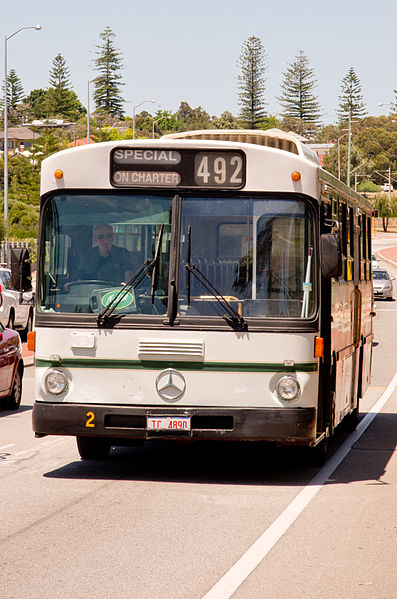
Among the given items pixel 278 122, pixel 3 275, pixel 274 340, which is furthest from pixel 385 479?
pixel 278 122

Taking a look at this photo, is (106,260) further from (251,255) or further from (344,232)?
(344,232)

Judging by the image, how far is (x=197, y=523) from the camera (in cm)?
820

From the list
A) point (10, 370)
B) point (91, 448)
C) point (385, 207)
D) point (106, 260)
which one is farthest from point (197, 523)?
point (385, 207)

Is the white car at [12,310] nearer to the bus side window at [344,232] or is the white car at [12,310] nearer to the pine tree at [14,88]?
the bus side window at [344,232]

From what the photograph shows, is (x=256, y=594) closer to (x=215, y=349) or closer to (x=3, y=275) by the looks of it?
(x=215, y=349)

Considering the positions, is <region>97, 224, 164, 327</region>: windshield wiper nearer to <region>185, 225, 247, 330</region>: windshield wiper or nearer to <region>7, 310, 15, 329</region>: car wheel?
<region>185, 225, 247, 330</region>: windshield wiper

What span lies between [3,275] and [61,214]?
20118mm

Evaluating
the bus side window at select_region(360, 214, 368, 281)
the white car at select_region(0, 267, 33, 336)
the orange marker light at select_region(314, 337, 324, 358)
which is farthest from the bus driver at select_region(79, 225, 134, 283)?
the white car at select_region(0, 267, 33, 336)

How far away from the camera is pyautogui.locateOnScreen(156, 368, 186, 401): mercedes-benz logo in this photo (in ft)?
32.1

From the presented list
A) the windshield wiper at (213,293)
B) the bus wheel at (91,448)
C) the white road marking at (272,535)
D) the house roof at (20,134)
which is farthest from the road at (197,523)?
the house roof at (20,134)

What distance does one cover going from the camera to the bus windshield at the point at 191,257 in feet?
32.0

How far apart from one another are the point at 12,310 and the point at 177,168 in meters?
19.0

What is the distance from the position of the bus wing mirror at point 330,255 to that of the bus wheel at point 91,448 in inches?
112

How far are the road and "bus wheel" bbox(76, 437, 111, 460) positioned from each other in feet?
0.45
